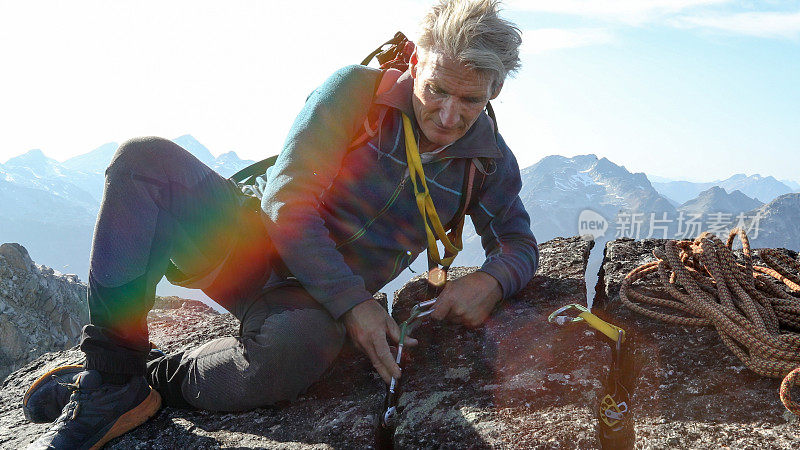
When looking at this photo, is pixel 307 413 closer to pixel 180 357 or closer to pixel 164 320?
pixel 180 357

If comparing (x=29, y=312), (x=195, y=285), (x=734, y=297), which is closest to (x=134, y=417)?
(x=195, y=285)

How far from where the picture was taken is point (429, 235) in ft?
11.0

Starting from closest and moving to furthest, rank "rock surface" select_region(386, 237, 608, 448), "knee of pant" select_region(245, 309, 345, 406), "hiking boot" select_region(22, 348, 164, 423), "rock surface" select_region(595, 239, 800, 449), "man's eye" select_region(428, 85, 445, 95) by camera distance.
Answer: "rock surface" select_region(595, 239, 800, 449) → "rock surface" select_region(386, 237, 608, 448) → "knee of pant" select_region(245, 309, 345, 406) → "man's eye" select_region(428, 85, 445, 95) → "hiking boot" select_region(22, 348, 164, 423)

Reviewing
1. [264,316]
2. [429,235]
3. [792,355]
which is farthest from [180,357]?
[792,355]

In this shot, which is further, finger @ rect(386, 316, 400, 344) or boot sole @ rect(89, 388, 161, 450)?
finger @ rect(386, 316, 400, 344)

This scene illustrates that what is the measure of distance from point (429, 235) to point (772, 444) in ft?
6.53

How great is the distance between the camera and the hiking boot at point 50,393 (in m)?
3.06

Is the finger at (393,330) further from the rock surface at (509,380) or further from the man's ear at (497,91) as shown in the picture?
the man's ear at (497,91)

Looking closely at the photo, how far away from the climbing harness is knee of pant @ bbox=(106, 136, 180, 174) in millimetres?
2449

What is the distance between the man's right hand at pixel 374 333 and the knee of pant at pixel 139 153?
1.32 metres

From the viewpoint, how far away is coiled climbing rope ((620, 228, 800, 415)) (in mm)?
2727

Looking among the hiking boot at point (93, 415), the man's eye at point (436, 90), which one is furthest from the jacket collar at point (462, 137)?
the hiking boot at point (93, 415)

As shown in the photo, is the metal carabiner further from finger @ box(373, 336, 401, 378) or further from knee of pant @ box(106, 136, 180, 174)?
knee of pant @ box(106, 136, 180, 174)

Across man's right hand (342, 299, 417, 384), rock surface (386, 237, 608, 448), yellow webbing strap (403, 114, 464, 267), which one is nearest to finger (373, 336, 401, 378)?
man's right hand (342, 299, 417, 384)
